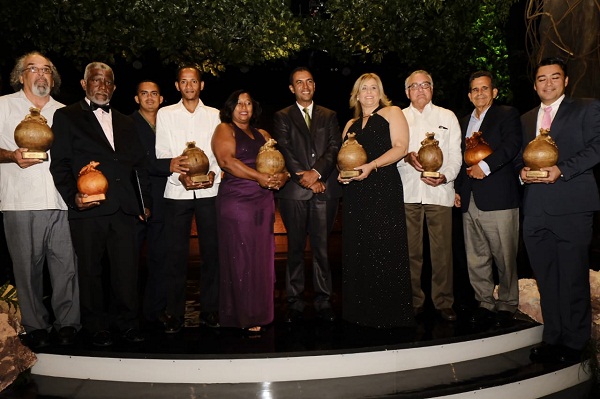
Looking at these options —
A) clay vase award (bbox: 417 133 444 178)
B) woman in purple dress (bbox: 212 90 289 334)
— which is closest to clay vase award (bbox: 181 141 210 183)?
→ woman in purple dress (bbox: 212 90 289 334)

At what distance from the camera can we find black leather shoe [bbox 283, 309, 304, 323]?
4.90m

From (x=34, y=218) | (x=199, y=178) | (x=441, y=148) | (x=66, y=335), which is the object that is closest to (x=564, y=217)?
(x=441, y=148)

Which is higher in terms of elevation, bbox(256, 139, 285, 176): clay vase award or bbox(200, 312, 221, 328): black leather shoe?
bbox(256, 139, 285, 176): clay vase award

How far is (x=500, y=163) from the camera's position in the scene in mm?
4734

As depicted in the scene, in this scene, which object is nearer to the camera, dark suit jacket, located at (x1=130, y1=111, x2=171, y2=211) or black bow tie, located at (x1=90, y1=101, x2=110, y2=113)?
black bow tie, located at (x1=90, y1=101, x2=110, y2=113)

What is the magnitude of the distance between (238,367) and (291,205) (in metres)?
1.41

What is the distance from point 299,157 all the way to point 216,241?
3.10 feet

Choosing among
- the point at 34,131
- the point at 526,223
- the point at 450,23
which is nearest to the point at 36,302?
the point at 34,131

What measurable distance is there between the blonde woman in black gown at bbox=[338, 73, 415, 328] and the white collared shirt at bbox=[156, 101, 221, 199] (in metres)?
1.17

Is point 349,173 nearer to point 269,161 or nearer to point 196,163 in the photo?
point 269,161

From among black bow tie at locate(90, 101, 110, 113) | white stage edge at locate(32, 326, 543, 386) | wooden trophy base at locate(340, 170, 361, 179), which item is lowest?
white stage edge at locate(32, 326, 543, 386)

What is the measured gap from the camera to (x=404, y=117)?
15.5 ft

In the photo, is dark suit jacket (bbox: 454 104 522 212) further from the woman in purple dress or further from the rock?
the rock

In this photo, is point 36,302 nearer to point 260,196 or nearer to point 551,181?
point 260,196
